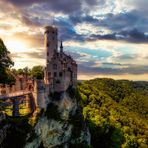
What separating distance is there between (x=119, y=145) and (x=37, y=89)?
4656 cm

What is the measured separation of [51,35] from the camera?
322 feet

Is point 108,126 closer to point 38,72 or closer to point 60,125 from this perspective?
point 38,72

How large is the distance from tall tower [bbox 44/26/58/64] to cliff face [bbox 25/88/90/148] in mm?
11501

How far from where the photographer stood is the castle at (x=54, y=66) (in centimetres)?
9594

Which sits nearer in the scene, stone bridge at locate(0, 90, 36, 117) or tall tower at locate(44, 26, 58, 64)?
stone bridge at locate(0, 90, 36, 117)

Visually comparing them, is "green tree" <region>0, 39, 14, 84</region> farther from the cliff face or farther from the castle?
the cliff face

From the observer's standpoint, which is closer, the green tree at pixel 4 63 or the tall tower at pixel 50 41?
the green tree at pixel 4 63

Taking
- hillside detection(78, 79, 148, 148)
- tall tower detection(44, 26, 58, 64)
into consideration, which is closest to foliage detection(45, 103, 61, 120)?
tall tower detection(44, 26, 58, 64)

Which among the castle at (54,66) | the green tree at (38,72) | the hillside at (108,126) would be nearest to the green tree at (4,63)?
the castle at (54,66)

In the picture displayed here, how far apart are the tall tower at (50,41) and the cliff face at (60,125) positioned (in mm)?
11501

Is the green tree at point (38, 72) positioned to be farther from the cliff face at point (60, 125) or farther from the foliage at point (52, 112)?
the foliage at point (52, 112)

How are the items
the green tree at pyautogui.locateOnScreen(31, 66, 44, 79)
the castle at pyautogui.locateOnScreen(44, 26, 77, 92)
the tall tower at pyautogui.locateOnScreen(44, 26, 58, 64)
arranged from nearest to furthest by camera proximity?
the castle at pyautogui.locateOnScreen(44, 26, 77, 92) < the tall tower at pyautogui.locateOnScreen(44, 26, 58, 64) < the green tree at pyautogui.locateOnScreen(31, 66, 44, 79)

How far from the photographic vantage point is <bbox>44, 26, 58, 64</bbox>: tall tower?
9769cm

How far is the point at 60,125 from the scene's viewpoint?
93.6m
